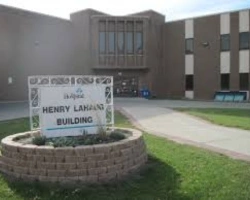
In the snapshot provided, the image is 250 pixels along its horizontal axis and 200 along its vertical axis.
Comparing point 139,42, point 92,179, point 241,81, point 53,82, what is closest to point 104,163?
point 92,179

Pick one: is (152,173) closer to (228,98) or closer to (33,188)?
(33,188)

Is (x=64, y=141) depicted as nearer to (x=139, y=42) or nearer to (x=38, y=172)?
(x=38, y=172)

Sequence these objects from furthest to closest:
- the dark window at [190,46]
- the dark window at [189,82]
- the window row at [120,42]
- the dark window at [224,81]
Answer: the window row at [120,42] → the dark window at [189,82] → the dark window at [190,46] → the dark window at [224,81]

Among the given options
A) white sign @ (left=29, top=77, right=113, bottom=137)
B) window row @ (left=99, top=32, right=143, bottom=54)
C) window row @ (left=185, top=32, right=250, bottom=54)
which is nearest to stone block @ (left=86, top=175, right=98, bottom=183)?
white sign @ (left=29, top=77, right=113, bottom=137)

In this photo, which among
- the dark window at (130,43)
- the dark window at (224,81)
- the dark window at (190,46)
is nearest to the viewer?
the dark window at (224,81)

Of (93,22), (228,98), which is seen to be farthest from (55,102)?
(93,22)

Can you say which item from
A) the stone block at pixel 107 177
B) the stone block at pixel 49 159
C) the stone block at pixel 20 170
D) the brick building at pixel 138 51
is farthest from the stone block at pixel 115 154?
the brick building at pixel 138 51

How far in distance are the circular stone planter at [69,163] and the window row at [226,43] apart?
3207cm

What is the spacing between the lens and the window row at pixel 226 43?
3728 cm

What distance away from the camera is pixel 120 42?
136 ft

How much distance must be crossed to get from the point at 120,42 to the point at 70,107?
3363cm

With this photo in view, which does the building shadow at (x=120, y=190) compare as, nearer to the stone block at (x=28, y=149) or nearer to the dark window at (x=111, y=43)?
the stone block at (x=28, y=149)

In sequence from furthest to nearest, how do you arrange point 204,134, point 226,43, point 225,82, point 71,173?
1. point 225,82
2. point 226,43
3. point 204,134
4. point 71,173

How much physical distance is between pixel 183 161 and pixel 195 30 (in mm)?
33657
